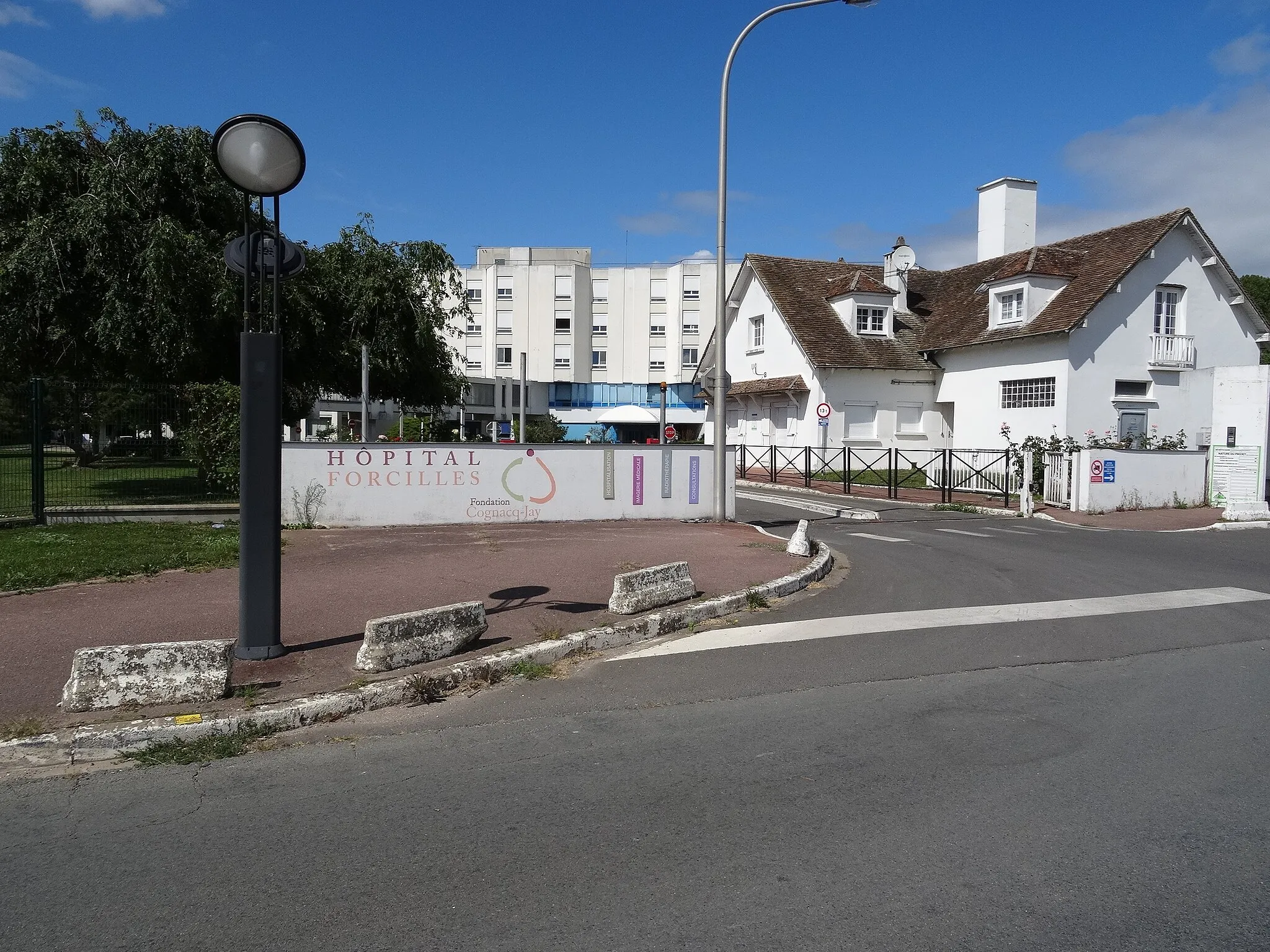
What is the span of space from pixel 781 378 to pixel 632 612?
2586 cm

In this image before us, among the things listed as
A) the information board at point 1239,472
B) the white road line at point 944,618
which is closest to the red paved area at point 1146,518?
the information board at point 1239,472

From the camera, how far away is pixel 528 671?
22.2ft

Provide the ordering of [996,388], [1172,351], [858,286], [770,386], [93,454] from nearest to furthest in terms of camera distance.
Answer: [93,454] → [1172,351] → [996,388] → [858,286] → [770,386]

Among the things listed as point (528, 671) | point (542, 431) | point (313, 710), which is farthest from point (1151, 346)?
point (313, 710)

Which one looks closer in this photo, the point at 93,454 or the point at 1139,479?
the point at 93,454

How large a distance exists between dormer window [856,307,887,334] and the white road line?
23.4 m

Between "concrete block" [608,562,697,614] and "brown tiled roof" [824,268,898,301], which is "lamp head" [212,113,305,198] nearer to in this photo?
"concrete block" [608,562,697,614]

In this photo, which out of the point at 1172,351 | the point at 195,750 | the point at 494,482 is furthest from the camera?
the point at 1172,351

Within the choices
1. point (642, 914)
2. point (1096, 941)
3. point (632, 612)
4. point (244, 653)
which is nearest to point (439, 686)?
point (244, 653)

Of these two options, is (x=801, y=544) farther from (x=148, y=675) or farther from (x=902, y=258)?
(x=902, y=258)

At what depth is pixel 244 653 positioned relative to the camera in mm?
6641

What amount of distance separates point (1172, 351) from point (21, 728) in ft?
102

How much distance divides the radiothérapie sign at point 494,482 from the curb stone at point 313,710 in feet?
24.2

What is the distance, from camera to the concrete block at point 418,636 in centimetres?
646
